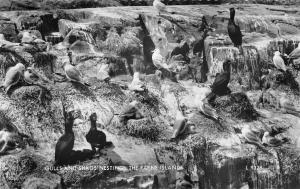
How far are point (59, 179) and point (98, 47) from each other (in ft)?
24.1

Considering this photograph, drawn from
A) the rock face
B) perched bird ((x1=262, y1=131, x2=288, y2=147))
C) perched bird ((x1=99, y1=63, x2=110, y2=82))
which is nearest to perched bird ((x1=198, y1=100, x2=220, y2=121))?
the rock face

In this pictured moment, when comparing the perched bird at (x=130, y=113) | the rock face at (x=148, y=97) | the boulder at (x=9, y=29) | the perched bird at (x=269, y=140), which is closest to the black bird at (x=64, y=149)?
the rock face at (x=148, y=97)

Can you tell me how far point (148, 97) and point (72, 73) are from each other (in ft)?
7.38

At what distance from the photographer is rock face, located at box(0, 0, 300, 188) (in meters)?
14.8

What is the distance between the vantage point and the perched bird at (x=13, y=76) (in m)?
16.3

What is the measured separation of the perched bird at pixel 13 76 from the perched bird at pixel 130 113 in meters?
2.85

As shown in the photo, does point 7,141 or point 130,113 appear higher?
point 7,141

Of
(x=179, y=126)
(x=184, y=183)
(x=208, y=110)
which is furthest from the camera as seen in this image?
(x=208, y=110)

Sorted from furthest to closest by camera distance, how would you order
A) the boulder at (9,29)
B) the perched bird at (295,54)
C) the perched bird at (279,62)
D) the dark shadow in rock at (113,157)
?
the perched bird at (295,54) < the perched bird at (279,62) < the boulder at (9,29) < the dark shadow in rock at (113,157)

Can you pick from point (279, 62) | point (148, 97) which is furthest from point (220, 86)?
point (279, 62)

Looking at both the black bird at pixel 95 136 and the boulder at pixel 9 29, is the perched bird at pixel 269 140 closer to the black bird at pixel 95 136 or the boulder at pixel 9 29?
the black bird at pixel 95 136

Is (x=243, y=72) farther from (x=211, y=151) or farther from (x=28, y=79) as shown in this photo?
(x=28, y=79)

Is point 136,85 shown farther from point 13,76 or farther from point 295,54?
point 295,54

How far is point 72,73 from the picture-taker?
56.5 ft
